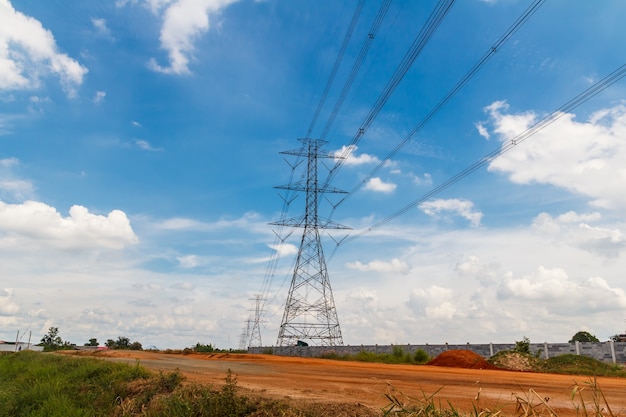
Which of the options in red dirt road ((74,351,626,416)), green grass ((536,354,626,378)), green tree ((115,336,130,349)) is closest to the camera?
red dirt road ((74,351,626,416))

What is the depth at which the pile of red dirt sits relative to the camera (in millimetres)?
28703

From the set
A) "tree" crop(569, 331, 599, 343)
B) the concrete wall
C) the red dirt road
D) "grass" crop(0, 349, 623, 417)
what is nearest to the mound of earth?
the concrete wall

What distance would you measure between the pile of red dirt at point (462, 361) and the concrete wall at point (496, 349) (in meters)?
4.25

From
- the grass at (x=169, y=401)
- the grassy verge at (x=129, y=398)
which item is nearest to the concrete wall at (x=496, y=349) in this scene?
the grass at (x=169, y=401)

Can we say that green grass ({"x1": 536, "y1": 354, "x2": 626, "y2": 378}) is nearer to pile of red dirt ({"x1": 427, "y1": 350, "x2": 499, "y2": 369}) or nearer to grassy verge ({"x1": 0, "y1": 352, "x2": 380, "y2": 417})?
pile of red dirt ({"x1": 427, "y1": 350, "x2": 499, "y2": 369})

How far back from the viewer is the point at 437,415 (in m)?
4.88

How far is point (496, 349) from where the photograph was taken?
3450 centimetres

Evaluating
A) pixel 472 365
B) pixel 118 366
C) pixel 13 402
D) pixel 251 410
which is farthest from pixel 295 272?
pixel 251 410

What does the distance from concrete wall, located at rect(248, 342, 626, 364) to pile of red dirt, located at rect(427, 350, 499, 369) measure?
13.9 feet

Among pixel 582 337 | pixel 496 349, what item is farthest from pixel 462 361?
pixel 582 337

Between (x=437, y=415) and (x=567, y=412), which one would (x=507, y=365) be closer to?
(x=567, y=412)

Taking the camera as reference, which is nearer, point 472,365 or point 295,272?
point 472,365

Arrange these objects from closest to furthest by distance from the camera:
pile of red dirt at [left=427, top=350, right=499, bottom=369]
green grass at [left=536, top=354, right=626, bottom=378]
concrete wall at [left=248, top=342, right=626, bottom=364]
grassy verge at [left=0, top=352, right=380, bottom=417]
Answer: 1. grassy verge at [left=0, top=352, right=380, bottom=417]
2. green grass at [left=536, top=354, right=626, bottom=378]
3. concrete wall at [left=248, top=342, right=626, bottom=364]
4. pile of red dirt at [left=427, top=350, right=499, bottom=369]

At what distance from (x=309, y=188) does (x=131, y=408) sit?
3806 cm
